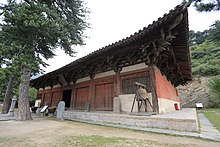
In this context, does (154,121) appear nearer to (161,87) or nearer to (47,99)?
(161,87)

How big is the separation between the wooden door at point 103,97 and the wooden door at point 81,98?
2.60 feet

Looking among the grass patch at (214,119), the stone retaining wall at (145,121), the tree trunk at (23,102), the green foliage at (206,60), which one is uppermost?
the green foliage at (206,60)

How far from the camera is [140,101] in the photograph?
4.98 m

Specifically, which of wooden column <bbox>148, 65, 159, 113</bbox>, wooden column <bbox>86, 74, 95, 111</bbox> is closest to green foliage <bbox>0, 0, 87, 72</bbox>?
wooden column <bbox>86, 74, 95, 111</bbox>

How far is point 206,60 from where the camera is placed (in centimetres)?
2456

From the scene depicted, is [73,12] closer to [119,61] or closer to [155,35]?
[119,61]

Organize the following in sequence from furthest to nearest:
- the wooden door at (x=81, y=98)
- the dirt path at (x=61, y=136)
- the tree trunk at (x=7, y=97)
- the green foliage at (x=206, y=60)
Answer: the green foliage at (x=206, y=60), the tree trunk at (x=7, y=97), the wooden door at (x=81, y=98), the dirt path at (x=61, y=136)

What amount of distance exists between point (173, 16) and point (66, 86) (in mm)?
7698

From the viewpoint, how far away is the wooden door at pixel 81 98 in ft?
24.0

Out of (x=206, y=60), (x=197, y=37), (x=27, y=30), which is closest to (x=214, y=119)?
(x=27, y=30)

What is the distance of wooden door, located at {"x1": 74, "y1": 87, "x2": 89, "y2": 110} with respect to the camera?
731 centimetres

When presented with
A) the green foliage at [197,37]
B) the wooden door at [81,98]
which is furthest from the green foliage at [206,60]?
the wooden door at [81,98]

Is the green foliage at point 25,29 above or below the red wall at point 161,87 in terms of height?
above

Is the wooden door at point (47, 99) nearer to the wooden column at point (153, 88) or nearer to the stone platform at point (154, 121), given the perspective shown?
Result: the stone platform at point (154, 121)
